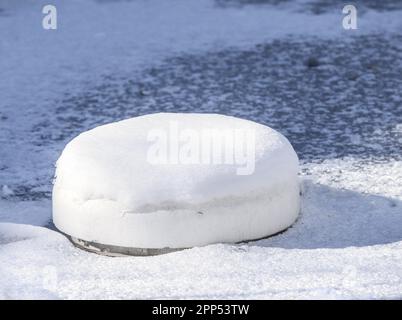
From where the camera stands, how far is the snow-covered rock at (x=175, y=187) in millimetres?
3213

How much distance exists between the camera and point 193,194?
323 centimetres

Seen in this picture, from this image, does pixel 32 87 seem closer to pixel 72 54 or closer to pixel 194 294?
pixel 72 54

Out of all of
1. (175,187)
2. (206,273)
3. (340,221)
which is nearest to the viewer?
(206,273)

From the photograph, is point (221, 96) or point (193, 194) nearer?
→ point (193, 194)

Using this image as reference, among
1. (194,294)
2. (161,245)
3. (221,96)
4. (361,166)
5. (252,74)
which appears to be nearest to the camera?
(194,294)

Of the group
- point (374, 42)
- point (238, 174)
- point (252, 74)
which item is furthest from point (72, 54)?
point (238, 174)

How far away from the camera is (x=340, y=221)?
3.66 meters

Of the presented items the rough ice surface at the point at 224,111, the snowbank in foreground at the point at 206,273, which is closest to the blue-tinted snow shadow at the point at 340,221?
the rough ice surface at the point at 224,111

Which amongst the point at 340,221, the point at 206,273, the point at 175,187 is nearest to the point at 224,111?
the point at 340,221

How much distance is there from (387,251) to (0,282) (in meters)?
1.35

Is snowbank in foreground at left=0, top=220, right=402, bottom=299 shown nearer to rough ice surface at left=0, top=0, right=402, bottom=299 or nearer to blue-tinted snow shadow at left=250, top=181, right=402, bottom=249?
rough ice surface at left=0, top=0, right=402, bottom=299

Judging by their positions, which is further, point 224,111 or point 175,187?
point 224,111

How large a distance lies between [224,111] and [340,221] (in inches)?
63.1

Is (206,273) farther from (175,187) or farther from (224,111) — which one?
(224,111)
